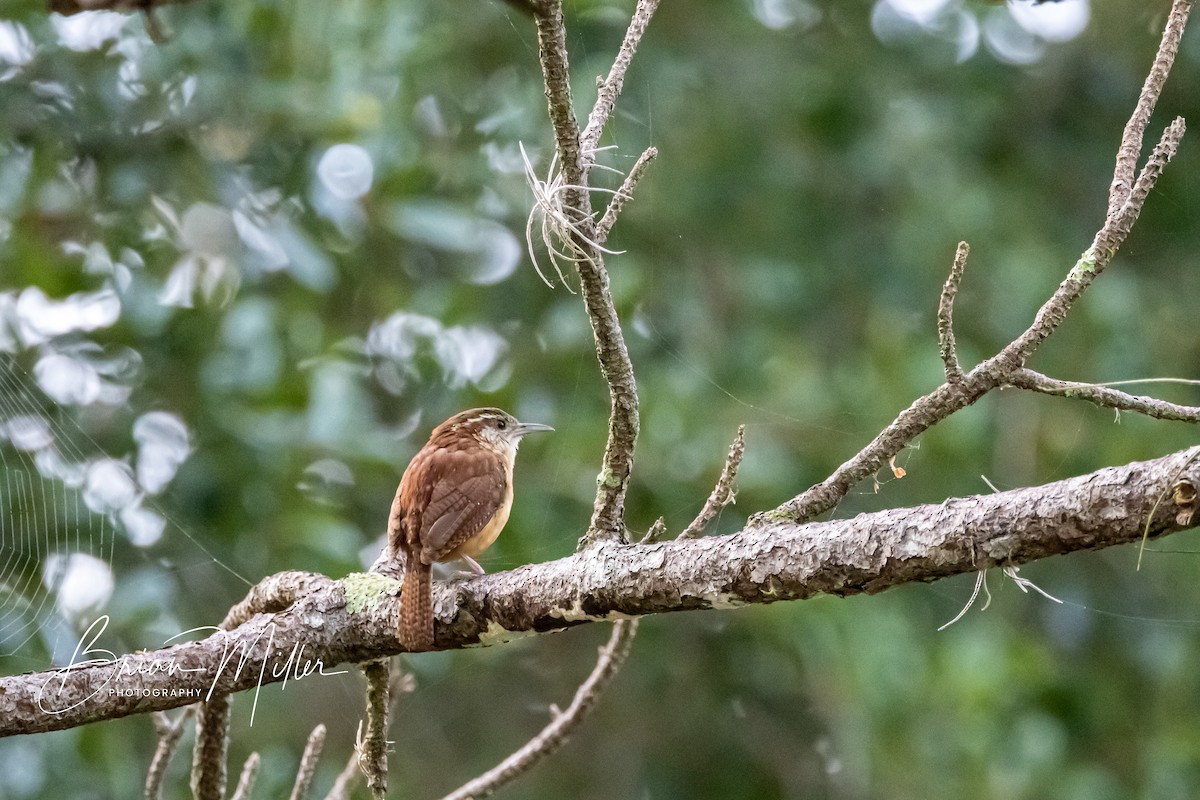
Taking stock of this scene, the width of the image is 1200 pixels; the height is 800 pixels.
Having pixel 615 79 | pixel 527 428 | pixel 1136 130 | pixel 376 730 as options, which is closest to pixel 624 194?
pixel 615 79

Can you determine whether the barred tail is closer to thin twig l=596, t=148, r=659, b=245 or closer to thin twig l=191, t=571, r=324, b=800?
thin twig l=191, t=571, r=324, b=800

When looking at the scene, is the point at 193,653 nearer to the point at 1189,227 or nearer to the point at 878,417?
the point at 878,417

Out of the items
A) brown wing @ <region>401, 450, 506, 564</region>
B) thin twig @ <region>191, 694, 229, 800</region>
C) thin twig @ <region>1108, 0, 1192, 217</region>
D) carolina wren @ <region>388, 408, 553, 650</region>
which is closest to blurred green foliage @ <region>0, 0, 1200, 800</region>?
carolina wren @ <region>388, 408, 553, 650</region>

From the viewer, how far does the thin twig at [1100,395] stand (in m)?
1.94

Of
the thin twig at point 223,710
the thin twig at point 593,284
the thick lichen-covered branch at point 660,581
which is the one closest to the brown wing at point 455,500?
the thin twig at point 223,710

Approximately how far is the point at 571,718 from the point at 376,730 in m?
0.62

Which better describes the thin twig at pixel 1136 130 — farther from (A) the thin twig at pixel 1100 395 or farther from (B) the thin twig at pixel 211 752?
(B) the thin twig at pixel 211 752

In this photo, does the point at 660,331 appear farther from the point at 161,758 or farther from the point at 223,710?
the point at 161,758

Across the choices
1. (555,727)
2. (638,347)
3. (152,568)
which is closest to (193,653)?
(555,727)

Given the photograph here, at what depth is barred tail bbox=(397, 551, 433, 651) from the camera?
249cm

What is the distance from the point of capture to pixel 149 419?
16.4ft

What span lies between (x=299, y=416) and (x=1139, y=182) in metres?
3.39

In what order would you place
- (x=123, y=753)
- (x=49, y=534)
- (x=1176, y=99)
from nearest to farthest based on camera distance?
1. (x=49, y=534)
2. (x=123, y=753)
3. (x=1176, y=99)
